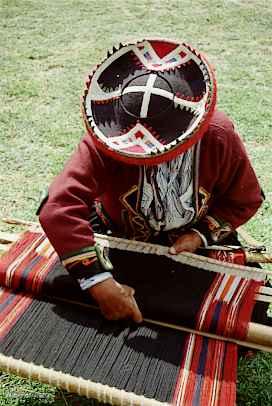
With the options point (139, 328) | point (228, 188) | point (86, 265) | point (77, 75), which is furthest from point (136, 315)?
point (77, 75)

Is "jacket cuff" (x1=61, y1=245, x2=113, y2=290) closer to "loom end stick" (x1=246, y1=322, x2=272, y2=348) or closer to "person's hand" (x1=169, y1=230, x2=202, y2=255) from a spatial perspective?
"person's hand" (x1=169, y1=230, x2=202, y2=255)

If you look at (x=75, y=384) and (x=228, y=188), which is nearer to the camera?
(x=75, y=384)

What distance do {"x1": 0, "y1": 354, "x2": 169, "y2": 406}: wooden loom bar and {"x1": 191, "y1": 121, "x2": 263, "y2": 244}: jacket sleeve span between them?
0.65 meters

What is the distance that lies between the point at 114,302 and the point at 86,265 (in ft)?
0.45

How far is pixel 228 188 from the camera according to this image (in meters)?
1.97

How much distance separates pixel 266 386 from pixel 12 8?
5.21m

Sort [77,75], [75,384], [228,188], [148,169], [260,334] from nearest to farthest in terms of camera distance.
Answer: [75,384]
[260,334]
[148,169]
[228,188]
[77,75]

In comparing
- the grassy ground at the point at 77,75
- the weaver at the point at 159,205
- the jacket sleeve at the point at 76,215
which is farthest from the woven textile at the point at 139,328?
the grassy ground at the point at 77,75

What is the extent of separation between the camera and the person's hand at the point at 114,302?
1737 millimetres

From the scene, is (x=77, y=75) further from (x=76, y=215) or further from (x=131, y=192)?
(x=76, y=215)

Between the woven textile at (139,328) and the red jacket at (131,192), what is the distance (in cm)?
Answer: 17

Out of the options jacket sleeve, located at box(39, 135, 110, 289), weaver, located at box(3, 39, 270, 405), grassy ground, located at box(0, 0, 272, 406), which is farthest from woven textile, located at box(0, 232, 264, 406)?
grassy ground, located at box(0, 0, 272, 406)

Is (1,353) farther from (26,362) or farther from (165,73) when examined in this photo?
(165,73)

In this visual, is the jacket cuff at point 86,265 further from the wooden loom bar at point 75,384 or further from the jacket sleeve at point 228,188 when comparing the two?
the jacket sleeve at point 228,188
